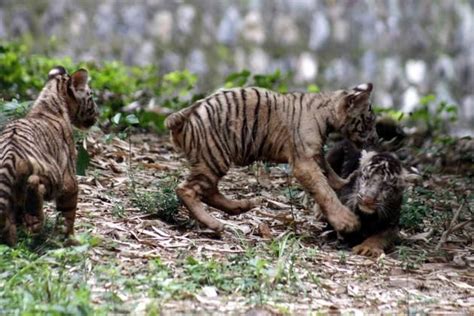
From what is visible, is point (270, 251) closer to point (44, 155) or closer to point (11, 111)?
point (44, 155)

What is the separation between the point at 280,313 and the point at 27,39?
1089 centimetres

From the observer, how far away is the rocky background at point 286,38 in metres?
13.7

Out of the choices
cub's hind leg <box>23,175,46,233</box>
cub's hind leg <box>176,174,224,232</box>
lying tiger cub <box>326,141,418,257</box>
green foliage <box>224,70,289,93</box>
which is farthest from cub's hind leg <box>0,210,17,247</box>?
green foliage <box>224,70,289,93</box>

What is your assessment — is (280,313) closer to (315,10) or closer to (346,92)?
(346,92)

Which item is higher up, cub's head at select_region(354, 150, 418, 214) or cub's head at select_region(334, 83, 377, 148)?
cub's head at select_region(334, 83, 377, 148)

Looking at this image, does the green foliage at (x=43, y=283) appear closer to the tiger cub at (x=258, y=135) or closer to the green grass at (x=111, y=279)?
the green grass at (x=111, y=279)

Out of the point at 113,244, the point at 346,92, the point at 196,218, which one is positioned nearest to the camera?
the point at 113,244

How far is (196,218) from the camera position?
634 centimetres

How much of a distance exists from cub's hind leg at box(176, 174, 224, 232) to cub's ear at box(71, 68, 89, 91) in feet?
3.12

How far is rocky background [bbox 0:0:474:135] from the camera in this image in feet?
45.0

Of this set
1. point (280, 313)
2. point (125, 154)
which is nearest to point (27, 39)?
point (125, 154)

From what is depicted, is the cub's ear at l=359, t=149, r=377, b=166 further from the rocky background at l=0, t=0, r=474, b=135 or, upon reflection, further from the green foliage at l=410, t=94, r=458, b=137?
the rocky background at l=0, t=0, r=474, b=135

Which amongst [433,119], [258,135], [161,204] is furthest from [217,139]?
[433,119]

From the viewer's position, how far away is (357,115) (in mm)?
6957
